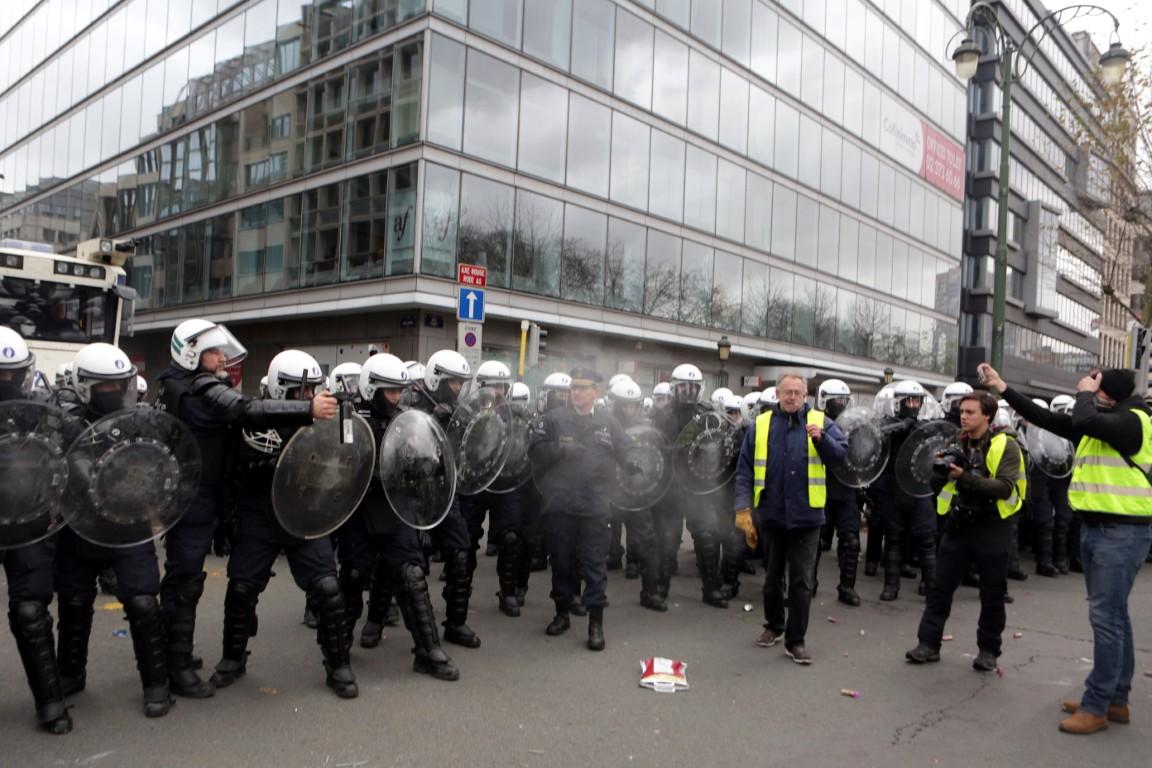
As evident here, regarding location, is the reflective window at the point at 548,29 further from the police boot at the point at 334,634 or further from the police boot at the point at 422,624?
the police boot at the point at 334,634

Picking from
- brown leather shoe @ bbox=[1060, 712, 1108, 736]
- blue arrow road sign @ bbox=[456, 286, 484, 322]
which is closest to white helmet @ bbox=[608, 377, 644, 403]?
brown leather shoe @ bbox=[1060, 712, 1108, 736]

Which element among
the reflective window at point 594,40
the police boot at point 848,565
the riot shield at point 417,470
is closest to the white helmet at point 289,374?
the riot shield at point 417,470

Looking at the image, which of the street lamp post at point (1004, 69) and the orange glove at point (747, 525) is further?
the street lamp post at point (1004, 69)

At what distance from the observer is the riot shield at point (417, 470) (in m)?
5.00

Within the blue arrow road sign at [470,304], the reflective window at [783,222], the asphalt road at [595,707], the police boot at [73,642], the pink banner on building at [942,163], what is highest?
the pink banner on building at [942,163]

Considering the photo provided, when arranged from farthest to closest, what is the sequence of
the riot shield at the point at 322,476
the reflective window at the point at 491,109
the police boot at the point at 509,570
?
the reflective window at the point at 491,109 → the police boot at the point at 509,570 → the riot shield at the point at 322,476

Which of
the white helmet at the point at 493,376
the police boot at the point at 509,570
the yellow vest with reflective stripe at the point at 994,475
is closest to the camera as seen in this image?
the yellow vest with reflective stripe at the point at 994,475

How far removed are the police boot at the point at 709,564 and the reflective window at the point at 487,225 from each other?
41.9ft

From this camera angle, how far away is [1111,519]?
464 cm

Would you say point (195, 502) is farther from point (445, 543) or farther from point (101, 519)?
point (445, 543)

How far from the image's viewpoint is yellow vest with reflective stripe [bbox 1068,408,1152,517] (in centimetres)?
460

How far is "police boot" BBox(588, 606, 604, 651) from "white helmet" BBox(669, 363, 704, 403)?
2266 millimetres

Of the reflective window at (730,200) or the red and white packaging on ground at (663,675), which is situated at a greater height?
the reflective window at (730,200)

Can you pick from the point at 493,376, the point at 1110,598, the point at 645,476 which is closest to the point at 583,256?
the point at 493,376
